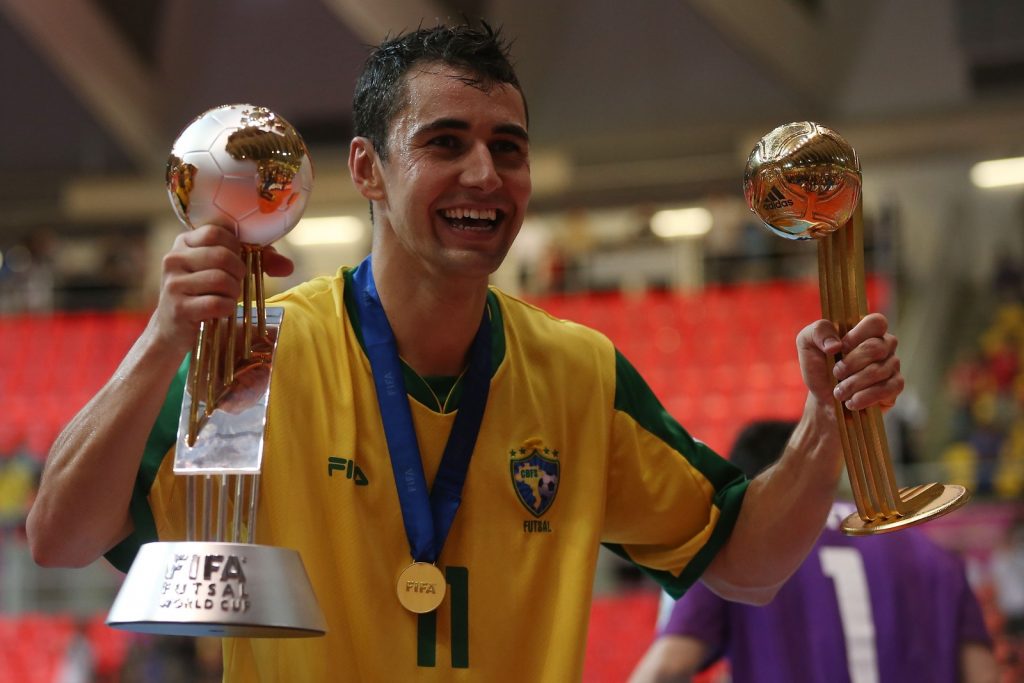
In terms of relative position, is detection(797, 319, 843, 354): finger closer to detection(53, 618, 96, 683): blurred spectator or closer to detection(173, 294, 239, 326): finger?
detection(173, 294, 239, 326): finger

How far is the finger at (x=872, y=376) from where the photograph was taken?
207cm

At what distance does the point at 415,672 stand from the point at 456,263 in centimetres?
69

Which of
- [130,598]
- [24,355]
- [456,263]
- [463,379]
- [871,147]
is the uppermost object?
[871,147]

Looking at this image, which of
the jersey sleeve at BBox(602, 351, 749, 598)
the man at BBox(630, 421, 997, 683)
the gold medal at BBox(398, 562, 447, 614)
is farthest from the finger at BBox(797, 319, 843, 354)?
the man at BBox(630, 421, 997, 683)

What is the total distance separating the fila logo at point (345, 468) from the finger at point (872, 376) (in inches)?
32.8

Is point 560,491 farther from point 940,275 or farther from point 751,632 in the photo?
point 940,275

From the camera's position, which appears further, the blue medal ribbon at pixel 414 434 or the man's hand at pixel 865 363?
the blue medal ribbon at pixel 414 434

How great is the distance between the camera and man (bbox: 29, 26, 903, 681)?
214 centimetres

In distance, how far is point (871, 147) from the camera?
15680mm

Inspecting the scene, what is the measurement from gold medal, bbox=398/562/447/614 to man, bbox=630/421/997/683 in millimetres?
1364

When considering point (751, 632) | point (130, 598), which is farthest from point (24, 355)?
point (130, 598)

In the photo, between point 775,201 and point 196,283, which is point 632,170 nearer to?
point 775,201

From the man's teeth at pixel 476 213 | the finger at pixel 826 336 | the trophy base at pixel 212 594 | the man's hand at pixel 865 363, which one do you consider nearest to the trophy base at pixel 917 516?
the man's hand at pixel 865 363

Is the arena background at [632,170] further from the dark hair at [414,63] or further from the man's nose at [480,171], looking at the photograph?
the man's nose at [480,171]
